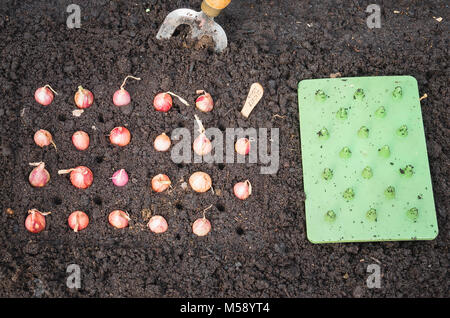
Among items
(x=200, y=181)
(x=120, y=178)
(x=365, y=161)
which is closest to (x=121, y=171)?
(x=120, y=178)

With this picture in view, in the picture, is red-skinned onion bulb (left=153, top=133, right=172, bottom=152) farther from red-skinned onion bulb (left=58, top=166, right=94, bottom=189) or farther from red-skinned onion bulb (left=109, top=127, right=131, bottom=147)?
red-skinned onion bulb (left=58, top=166, right=94, bottom=189)

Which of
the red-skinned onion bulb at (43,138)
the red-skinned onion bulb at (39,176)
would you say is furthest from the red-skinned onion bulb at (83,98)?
the red-skinned onion bulb at (39,176)

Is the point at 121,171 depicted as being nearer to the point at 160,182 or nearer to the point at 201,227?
the point at 160,182

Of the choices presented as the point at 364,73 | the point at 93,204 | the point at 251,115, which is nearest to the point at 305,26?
the point at 364,73

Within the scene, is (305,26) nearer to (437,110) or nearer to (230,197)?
(437,110)

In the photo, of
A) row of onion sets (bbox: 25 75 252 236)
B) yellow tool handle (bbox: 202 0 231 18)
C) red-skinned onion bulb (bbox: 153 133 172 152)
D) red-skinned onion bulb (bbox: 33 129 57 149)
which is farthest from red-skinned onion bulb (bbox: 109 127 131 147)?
yellow tool handle (bbox: 202 0 231 18)

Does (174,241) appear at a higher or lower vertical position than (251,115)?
lower
